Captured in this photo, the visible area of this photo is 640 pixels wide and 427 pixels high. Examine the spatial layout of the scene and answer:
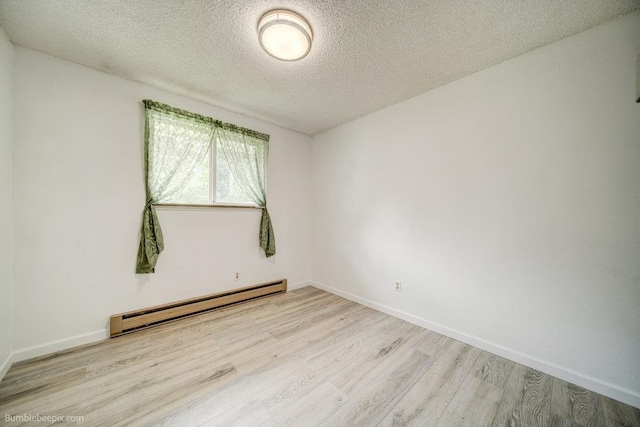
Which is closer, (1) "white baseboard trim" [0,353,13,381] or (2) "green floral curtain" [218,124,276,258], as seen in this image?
(1) "white baseboard trim" [0,353,13,381]

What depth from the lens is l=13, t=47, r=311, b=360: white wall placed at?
5.87 feet

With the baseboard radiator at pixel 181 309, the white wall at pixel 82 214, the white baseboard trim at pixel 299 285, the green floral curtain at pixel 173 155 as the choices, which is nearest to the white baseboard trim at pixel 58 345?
the white wall at pixel 82 214

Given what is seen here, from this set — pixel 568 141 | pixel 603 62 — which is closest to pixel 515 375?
pixel 568 141

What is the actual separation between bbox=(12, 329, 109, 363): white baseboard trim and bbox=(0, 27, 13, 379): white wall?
0.28ft

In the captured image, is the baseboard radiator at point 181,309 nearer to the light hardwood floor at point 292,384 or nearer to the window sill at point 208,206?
the light hardwood floor at point 292,384

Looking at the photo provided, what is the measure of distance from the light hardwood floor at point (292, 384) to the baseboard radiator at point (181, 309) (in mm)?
94

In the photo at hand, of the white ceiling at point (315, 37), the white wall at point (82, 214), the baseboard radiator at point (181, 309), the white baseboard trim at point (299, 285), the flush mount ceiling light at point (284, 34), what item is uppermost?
the white ceiling at point (315, 37)

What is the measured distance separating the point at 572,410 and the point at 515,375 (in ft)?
1.00

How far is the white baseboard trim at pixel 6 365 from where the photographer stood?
1.56m

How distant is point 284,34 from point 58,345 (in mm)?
3070

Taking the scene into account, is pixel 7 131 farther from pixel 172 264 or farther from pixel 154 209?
pixel 172 264

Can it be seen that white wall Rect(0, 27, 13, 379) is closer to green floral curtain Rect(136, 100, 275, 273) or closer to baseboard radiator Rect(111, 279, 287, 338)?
baseboard radiator Rect(111, 279, 287, 338)

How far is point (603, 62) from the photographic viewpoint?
1.52 meters

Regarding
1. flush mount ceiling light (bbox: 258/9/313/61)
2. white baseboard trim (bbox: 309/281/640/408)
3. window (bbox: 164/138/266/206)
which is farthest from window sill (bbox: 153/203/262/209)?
white baseboard trim (bbox: 309/281/640/408)
